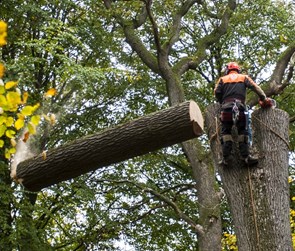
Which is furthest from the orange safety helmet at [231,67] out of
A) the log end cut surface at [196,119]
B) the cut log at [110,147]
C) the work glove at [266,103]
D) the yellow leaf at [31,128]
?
the yellow leaf at [31,128]

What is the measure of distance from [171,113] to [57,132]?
1130cm

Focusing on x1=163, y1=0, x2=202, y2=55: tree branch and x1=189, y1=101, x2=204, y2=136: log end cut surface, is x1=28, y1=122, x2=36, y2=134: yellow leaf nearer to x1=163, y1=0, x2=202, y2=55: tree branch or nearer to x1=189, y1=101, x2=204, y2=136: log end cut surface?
x1=189, y1=101, x2=204, y2=136: log end cut surface

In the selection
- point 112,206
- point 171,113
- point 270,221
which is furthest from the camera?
point 112,206

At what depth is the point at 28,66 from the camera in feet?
37.4

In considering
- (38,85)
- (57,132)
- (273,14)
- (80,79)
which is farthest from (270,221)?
(273,14)

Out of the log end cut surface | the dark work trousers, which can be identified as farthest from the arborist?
the log end cut surface

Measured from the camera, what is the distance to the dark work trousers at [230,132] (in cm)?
647

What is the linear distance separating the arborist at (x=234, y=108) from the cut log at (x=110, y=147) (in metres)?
2.36

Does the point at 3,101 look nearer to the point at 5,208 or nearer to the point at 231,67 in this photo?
the point at 231,67

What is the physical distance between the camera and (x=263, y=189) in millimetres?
6340

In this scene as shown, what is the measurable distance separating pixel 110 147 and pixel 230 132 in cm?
294

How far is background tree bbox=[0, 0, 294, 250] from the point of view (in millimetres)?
12336

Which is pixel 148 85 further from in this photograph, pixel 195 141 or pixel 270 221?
pixel 270 221

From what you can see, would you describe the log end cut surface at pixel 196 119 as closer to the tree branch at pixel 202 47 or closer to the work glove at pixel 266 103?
the work glove at pixel 266 103
